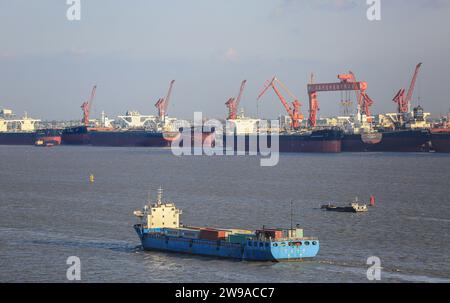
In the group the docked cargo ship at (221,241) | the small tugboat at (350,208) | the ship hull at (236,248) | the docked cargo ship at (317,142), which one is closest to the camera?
the ship hull at (236,248)

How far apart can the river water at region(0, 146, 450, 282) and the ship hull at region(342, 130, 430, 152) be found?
51.7 m

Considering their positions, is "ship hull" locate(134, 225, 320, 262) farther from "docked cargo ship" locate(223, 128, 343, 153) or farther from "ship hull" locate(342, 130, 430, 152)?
"docked cargo ship" locate(223, 128, 343, 153)

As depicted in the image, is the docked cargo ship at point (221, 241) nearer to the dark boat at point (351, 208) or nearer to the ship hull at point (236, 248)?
the ship hull at point (236, 248)

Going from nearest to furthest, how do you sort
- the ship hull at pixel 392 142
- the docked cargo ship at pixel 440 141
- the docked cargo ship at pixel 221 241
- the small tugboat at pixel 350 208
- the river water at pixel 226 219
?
the river water at pixel 226 219 → the docked cargo ship at pixel 221 241 → the small tugboat at pixel 350 208 → the docked cargo ship at pixel 440 141 → the ship hull at pixel 392 142

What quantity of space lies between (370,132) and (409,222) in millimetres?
128498

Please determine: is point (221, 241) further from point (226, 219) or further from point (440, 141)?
point (440, 141)

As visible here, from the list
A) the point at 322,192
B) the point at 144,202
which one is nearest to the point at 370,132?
the point at 322,192

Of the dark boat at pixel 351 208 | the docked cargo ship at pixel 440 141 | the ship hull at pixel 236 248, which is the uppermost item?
the docked cargo ship at pixel 440 141

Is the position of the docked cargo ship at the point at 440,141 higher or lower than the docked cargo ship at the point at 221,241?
higher

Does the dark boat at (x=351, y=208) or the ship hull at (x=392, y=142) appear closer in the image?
the dark boat at (x=351, y=208)

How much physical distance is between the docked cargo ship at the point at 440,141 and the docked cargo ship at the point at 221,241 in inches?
5079

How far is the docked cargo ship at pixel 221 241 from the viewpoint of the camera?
51.9 metres

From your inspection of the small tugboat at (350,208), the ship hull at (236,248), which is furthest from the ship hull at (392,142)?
the ship hull at (236,248)

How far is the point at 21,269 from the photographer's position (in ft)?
167
